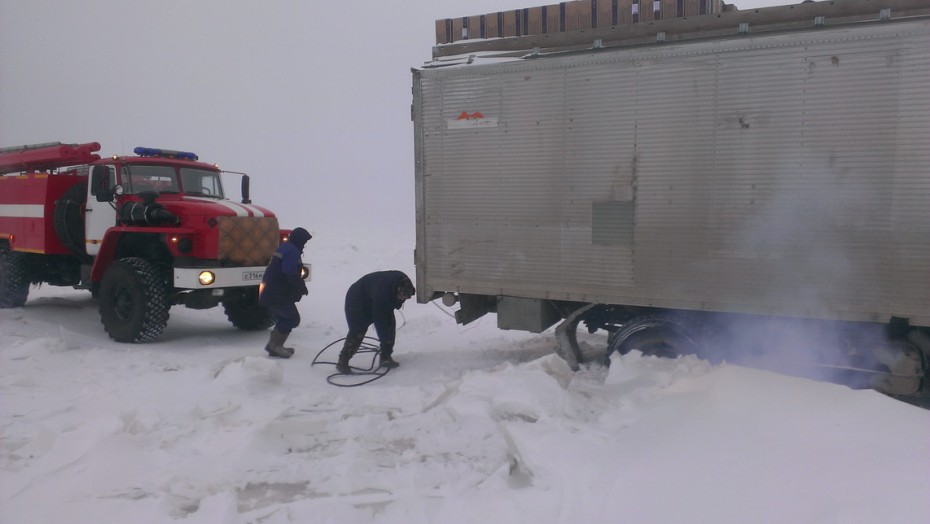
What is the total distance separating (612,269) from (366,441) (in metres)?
2.87

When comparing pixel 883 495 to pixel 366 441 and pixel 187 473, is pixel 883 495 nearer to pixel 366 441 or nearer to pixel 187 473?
pixel 366 441

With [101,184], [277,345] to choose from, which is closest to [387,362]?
[277,345]

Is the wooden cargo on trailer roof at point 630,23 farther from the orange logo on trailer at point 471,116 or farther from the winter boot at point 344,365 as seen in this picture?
the winter boot at point 344,365

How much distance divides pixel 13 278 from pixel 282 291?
18.7 ft

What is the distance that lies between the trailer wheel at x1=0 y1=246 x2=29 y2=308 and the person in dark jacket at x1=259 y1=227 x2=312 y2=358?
538 centimetres

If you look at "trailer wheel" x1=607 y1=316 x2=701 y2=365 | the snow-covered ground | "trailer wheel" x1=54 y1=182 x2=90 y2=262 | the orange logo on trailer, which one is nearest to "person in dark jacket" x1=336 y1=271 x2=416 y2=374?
the snow-covered ground

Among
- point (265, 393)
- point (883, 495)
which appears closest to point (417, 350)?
point (265, 393)

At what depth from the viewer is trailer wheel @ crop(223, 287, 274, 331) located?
9.49m

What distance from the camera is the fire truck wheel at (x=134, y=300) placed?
821 centimetres

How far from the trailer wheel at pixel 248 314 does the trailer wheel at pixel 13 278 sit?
3.60 metres

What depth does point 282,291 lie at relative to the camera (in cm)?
761

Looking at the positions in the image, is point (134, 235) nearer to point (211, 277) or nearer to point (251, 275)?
point (211, 277)

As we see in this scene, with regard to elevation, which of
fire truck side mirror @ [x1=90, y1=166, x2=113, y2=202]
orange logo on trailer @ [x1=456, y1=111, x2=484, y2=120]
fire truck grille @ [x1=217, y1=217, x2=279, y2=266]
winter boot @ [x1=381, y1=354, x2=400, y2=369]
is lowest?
winter boot @ [x1=381, y1=354, x2=400, y2=369]

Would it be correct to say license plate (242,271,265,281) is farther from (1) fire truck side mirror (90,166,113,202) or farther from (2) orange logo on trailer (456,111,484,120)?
(2) orange logo on trailer (456,111,484,120)
